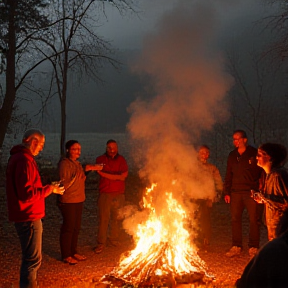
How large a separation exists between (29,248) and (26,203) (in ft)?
1.76

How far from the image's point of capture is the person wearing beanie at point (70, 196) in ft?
20.3

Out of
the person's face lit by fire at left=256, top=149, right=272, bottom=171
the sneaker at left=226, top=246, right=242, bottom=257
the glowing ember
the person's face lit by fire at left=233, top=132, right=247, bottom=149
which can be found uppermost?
the person's face lit by fire at left=233, top=132, right=247, bottom=149

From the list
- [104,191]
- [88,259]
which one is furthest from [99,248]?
[104,191]

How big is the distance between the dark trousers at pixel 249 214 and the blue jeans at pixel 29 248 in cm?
373

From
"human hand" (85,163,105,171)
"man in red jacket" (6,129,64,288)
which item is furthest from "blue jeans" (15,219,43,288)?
"human hand" (85,163,105,171)

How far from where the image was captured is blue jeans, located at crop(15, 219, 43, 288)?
175 inches

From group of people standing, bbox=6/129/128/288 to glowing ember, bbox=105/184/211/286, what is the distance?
3.27 ft

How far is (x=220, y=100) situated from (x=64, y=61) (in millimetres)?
10156

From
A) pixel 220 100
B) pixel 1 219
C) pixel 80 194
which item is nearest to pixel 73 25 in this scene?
pixel 1 219

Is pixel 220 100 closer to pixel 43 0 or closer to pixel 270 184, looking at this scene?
pixel 270 184

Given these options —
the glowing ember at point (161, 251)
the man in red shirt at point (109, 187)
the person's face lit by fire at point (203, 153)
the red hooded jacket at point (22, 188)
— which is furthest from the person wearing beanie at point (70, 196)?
the person's face lit by fire at point (203, 153)

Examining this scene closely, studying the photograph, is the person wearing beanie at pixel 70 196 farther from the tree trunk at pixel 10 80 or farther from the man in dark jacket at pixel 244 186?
the tree trunk at pixel 10 80

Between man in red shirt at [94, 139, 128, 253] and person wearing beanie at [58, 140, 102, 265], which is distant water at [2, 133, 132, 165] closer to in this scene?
man in red shirt at [94, 139, 128, 253]

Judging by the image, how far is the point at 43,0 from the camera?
1131cm
